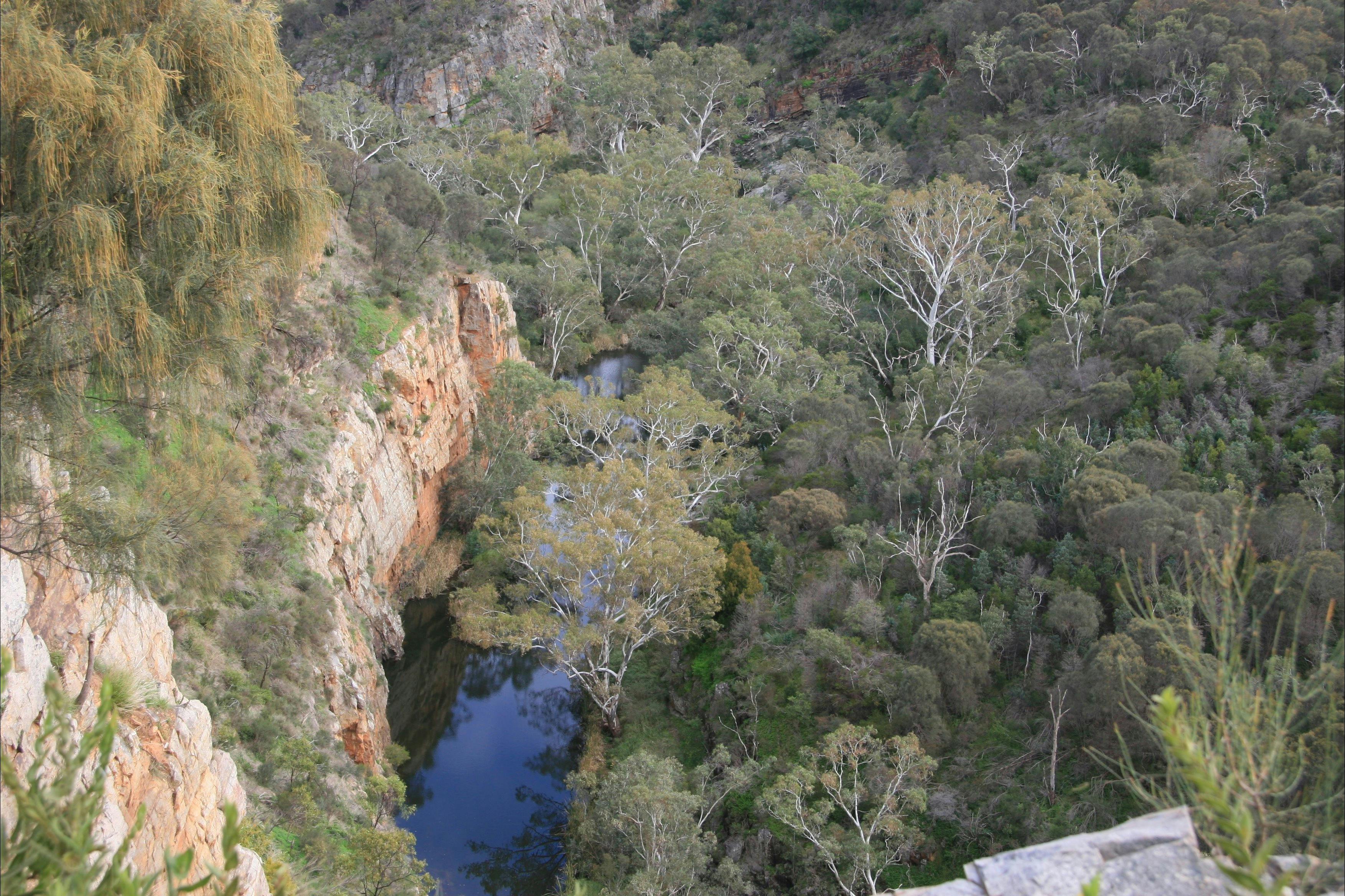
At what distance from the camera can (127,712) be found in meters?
7.41

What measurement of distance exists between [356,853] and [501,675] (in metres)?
10.5

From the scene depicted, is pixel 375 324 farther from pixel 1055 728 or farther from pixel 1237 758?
pixel 1237 758

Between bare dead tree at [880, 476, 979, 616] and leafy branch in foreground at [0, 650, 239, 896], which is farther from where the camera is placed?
bare dead tree at [880, 476, 979, 616]

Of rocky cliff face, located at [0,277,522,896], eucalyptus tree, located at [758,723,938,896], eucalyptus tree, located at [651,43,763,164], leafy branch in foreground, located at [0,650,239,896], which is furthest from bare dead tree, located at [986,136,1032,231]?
leafy branch in foreground, located at [0,650,239,896]

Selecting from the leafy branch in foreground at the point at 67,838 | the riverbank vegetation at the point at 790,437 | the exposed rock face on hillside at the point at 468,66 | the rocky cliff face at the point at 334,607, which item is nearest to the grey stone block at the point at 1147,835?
the riverbank vegetation at the point at 790,437

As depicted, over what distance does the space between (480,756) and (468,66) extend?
55.6 meters

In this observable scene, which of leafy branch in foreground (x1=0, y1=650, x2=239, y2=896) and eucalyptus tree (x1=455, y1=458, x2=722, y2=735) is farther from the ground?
leafy branch in foreground (x1=0, y1=650, x2=239, y2=896)

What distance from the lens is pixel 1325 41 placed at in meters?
35.9

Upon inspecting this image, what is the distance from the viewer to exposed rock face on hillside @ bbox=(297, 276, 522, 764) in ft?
55.0

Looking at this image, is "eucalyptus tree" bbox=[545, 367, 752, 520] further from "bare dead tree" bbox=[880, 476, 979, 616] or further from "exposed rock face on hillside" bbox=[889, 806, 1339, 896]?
"exposed rock face on hillside" bbox=[889, 806, 1339, 896]

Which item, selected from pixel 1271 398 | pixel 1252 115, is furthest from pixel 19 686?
pixel 1252 115

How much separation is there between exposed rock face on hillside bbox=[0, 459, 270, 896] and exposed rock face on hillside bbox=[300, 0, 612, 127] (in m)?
58.2

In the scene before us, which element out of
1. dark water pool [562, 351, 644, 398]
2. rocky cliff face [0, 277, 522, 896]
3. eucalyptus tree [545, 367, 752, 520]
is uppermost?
rocky cliff face [0, 277, 522, 896]

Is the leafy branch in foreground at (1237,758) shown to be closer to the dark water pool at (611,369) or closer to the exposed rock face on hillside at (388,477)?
the exposed rock face on hillside at (388,477)
